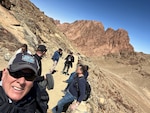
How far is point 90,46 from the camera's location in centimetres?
19100

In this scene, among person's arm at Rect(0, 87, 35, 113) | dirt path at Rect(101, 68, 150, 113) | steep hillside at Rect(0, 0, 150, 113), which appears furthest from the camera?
dirt path at Rect(101, 68, 150, 113)

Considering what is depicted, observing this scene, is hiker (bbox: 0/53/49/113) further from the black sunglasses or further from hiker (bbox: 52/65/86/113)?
hiker (bbox: 52/65/86/113)

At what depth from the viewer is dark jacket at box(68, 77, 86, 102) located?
7.27 meters

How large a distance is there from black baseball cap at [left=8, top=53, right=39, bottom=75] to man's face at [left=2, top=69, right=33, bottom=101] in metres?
0.06

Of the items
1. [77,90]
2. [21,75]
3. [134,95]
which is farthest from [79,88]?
[134,95]

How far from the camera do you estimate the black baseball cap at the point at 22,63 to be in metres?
2.40

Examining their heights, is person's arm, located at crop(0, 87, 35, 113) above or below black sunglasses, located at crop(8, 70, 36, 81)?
below

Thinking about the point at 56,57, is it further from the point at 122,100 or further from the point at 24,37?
the point at 122,100

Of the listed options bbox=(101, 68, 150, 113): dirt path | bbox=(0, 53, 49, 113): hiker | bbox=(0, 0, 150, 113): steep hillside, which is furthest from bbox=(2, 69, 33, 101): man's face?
bbox=(101, 68, 150, 113): dirt path

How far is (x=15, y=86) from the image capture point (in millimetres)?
2402

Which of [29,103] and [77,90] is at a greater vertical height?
[29,103]

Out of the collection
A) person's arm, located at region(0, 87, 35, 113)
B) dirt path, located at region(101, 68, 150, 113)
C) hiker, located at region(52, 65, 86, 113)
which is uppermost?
person's arm, located at region(0, 87, 35, 113)

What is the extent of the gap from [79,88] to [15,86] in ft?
16.6

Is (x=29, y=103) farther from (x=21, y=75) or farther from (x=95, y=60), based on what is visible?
(x=95, y=60)
